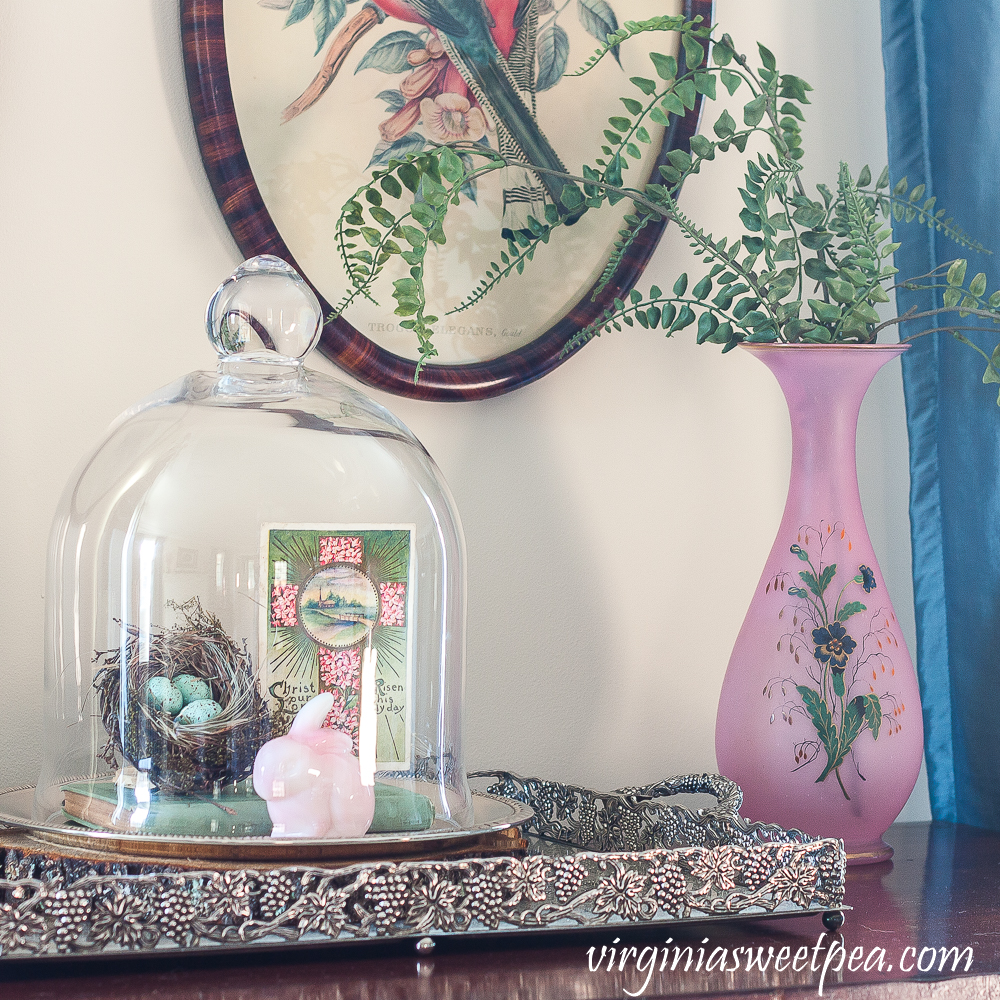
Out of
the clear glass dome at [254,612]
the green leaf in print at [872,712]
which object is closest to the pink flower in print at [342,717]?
the clear glass dome at [254,612]

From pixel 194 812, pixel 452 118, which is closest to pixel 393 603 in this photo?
pixel 194 812

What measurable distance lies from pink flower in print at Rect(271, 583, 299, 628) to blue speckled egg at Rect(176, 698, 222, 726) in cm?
6

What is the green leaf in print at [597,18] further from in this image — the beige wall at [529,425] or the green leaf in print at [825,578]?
the green leaf in print at [825,578]

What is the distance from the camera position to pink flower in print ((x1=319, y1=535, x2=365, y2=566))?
0.66 metres

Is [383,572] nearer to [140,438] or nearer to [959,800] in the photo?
[140,438]

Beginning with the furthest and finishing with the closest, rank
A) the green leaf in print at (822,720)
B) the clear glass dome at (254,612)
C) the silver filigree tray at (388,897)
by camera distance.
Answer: the green leaf in print at (822,720) → the clear glass dome at (254,612) → the silver filigree tray at (388,897)

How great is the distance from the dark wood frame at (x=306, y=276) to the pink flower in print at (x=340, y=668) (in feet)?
1.03

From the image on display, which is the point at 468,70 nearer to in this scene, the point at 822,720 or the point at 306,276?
the point at 306,276

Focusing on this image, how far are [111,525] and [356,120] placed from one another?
0.41 metres

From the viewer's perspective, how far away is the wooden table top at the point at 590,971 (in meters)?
0.52

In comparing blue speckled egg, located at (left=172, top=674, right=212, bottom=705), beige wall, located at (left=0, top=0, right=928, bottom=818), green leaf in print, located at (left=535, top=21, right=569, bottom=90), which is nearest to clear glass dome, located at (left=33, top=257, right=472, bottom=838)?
blue speckled egg, located at (left=172, top=674, right=212, bottom=705)

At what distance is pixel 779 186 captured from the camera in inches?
34.7

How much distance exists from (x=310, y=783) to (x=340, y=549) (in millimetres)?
139

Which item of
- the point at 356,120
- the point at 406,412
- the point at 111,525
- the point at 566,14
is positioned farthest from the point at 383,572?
the point at 566,14
